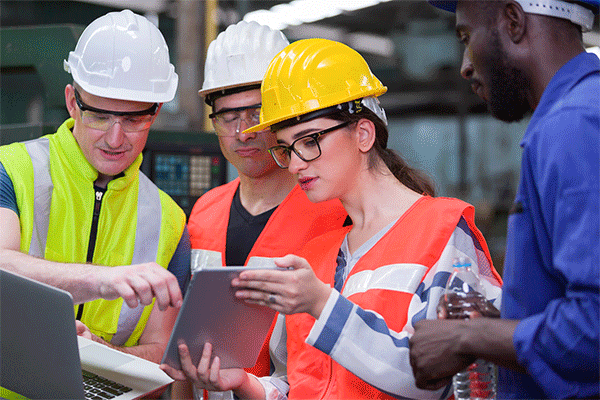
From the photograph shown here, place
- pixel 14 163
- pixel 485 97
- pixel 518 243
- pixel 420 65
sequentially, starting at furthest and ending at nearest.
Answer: pixel 420 65 → pixel 14 163 → pixel 485 97 → pixel 518 243

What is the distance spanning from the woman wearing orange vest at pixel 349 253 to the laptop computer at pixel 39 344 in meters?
0.30

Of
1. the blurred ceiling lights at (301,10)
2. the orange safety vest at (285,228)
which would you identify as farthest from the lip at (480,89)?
the blurred ceiling lights at (301,10)

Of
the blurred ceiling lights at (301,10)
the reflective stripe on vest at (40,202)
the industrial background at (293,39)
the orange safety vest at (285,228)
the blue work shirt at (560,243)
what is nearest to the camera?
the blue work shirt at (560,243)

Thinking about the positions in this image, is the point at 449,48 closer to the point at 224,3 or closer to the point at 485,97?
the point at 224,3

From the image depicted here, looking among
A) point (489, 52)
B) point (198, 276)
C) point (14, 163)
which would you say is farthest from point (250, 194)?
point (489, 52)

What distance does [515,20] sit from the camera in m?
1.29

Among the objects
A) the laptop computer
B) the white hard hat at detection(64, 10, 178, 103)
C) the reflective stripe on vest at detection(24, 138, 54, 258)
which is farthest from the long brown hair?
the reflective stripe on vest at detection(24, 138, 54, 258)

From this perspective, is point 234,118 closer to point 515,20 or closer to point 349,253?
point 349,253

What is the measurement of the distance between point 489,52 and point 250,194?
4.08ft

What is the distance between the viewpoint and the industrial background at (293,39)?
299cm

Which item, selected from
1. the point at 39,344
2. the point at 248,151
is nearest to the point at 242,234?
the point at 248,151

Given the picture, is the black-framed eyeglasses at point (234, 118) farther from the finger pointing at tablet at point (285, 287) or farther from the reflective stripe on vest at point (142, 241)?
the finger pointing at tablet at point (285, 287)

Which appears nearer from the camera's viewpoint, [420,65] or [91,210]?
[91,210]

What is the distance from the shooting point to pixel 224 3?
6.02 meters
